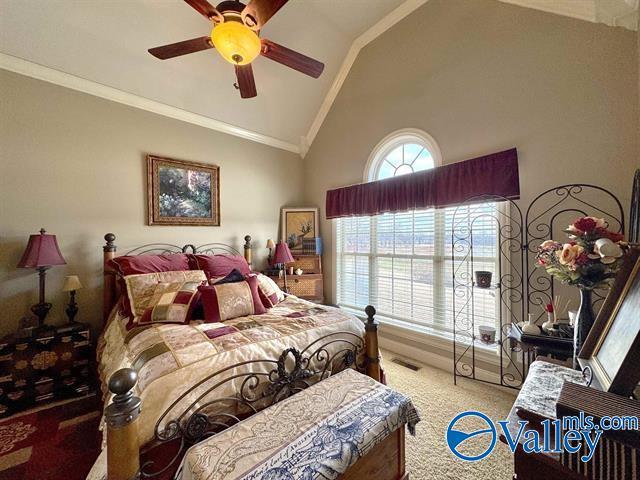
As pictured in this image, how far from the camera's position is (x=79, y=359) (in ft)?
7.17

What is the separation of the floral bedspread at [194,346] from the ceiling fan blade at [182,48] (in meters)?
2.16

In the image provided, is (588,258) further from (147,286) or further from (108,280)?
(108,280)

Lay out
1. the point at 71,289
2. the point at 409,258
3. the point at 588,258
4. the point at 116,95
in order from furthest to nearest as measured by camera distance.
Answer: the point at 409,258 → the point at 116,95 → the point at 71,289 → the point at 588,258

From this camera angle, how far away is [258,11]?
1.65 m

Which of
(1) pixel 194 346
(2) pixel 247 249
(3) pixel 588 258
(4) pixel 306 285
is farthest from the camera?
(4) pixel 306 285

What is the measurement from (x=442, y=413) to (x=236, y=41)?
10.7 feet

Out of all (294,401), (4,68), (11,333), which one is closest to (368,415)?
(294,401)

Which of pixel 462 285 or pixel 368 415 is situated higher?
pixel 462 285

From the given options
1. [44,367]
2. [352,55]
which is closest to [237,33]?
[352,55]

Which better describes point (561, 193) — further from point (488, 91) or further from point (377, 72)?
point (377, 72)

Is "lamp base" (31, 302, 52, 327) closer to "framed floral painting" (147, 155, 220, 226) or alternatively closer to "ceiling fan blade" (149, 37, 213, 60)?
"framed floral painting" (147, 155, 220, 226)

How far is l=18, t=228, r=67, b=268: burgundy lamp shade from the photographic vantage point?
203 centimetres

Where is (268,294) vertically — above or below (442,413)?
above

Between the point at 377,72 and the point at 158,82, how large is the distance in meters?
2.70
